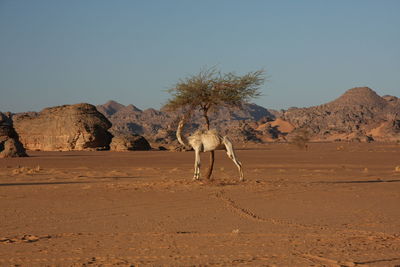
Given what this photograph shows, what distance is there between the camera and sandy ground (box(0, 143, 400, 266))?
7.03 metres

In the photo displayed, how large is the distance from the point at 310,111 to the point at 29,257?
122 m

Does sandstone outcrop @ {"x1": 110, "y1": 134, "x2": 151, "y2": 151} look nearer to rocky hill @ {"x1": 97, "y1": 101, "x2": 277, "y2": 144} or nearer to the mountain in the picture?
rocky hill @ {"x1": 97, "y1": 101, "x2": 277, "y2": 144}

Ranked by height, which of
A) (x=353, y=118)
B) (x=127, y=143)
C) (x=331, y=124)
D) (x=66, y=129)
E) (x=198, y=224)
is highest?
(x=353, y=118)

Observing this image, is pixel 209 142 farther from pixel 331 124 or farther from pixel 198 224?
pixel 331 124

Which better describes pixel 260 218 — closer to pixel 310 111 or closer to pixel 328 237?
pixel 328 237

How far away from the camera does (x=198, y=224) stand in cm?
988

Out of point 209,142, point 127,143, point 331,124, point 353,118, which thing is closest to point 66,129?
point 127,143

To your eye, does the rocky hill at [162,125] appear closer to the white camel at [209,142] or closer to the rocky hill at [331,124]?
the rocky hill at [331,124]

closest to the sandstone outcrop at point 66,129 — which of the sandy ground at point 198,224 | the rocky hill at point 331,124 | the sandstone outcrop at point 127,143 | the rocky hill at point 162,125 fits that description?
the sandstone outcrop at point 127,143

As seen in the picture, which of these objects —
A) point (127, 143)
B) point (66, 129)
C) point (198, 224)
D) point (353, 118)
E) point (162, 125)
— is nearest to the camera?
point (198, 224)

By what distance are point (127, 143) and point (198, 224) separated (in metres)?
35.3

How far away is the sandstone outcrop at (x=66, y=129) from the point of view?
45469 millimetres

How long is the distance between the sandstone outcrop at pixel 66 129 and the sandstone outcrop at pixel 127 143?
1.84 meters

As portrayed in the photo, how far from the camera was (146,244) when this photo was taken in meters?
7.89
